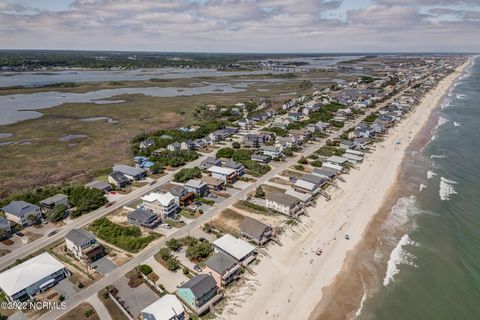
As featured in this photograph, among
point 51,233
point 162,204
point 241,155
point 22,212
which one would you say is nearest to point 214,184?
point 162,204

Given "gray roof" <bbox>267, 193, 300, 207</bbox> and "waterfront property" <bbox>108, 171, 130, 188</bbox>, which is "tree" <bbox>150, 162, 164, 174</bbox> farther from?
"gray roof" <bbox>267, 193, 300, 207</bbox>

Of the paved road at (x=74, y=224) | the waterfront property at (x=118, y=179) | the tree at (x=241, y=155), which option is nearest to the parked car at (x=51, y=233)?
the paved road at (x=74, y=224)

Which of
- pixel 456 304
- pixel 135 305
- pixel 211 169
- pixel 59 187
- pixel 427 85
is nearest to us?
pixel 135 305

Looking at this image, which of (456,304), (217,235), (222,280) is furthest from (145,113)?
(456,304)

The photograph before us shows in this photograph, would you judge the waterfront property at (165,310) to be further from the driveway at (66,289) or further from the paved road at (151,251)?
the driveway at (66,289)

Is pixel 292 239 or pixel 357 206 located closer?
pixel 292 239

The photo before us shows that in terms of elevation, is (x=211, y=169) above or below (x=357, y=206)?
above

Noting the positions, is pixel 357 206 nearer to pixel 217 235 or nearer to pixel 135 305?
pixel 217 235
